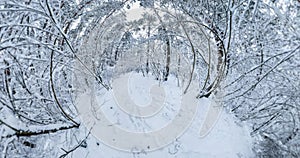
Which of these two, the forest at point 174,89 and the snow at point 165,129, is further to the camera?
the snow at point 165,129

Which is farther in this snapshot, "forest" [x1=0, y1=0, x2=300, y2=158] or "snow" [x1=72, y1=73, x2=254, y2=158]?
"snow" [x1=72, y1=73, x2=254, y2=158]

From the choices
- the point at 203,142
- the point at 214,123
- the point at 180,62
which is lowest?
the point at 203,142

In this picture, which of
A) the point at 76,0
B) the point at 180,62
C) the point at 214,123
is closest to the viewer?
the point at 214,123

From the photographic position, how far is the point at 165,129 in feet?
27.6

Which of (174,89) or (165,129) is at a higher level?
(174,89)

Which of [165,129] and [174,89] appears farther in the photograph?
[174,89]

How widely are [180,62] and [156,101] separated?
13.9 feet

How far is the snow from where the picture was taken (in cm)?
697

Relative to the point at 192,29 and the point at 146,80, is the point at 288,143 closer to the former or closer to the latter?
the point at 192,29

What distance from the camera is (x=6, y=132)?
500 cm

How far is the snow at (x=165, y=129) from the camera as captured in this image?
697cm

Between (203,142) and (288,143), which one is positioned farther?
(203,142)

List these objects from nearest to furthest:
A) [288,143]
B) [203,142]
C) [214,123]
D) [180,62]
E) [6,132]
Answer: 1. [6,132]
2. [288,143]
3. [203,142]
4. [214,123]
5. [180,62]

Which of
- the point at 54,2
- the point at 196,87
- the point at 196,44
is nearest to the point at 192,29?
the point at 196,44
